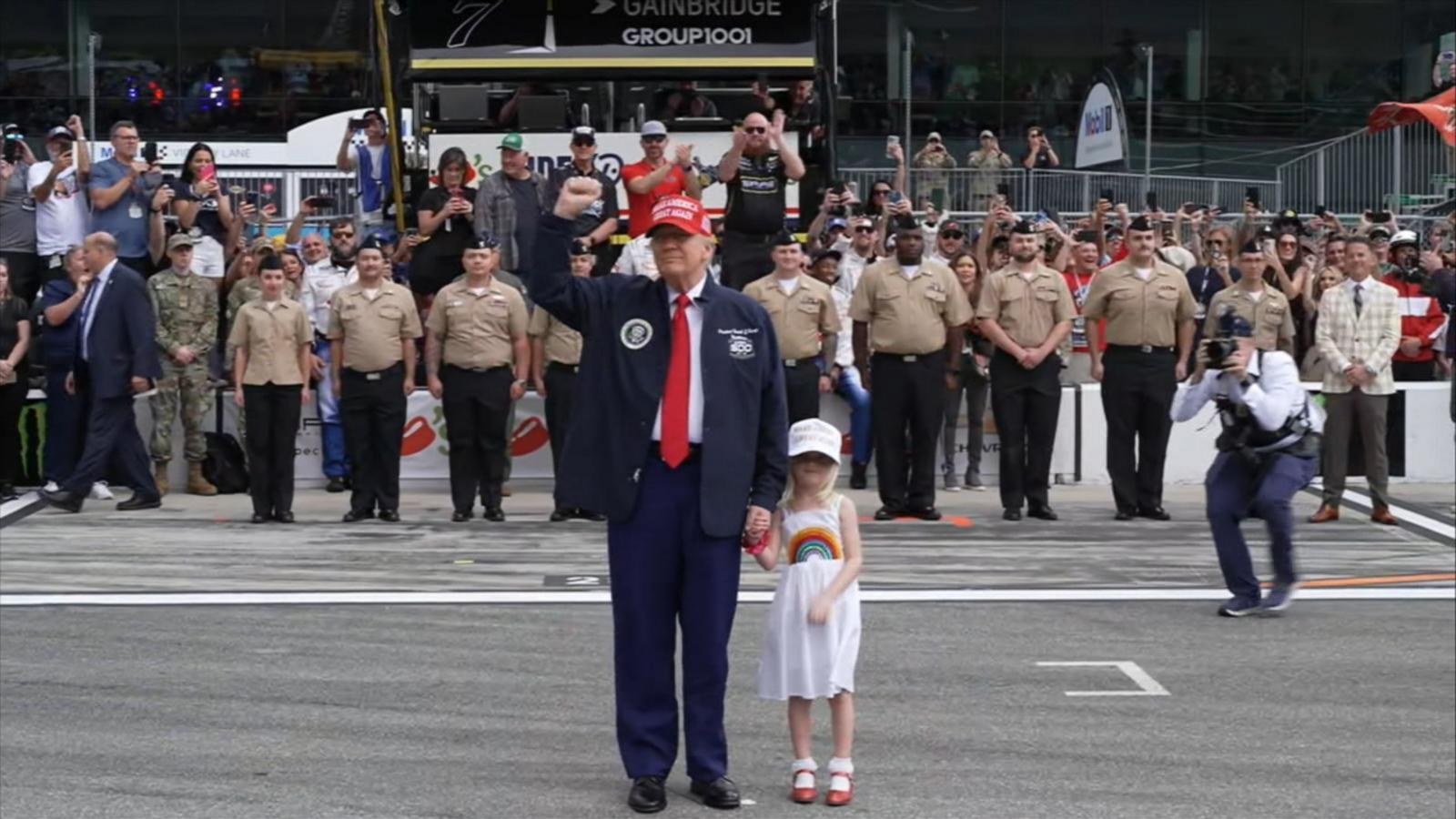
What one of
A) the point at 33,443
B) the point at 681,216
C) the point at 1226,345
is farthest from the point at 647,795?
the point at 33,443

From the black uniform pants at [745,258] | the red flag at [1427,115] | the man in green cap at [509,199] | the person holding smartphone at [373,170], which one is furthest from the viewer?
the red flag at [1427,115]

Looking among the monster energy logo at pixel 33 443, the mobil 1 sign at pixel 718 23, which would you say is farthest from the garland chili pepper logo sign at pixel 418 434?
the mobil 1 sign at pixel 718 23

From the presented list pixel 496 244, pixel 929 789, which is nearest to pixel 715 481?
pixel 929 789

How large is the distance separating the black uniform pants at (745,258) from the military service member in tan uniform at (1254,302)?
351cm

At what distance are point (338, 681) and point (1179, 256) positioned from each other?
34.4 feet

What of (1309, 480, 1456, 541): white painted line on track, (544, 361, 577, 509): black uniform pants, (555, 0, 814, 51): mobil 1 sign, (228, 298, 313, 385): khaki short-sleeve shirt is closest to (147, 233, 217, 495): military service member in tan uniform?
(228, 298, 313, 385): khaki short-sleeve shirt

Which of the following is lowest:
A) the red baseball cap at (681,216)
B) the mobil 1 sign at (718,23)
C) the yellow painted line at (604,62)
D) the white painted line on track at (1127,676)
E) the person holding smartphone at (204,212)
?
the white painted line on track at (1127,676)

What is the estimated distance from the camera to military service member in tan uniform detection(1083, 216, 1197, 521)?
16.0 metres

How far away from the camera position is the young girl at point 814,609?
7953 mm

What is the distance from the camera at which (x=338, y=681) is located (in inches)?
404

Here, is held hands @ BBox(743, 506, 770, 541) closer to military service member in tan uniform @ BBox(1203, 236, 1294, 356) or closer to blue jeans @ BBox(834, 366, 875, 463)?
military service member in tan uniform @ BBox(1203, 236, 1294, 356)

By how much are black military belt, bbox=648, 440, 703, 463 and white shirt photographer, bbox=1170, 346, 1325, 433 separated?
4721 millimetres

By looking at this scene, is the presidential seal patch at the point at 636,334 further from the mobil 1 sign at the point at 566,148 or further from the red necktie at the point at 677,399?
the mobil 1 sign at the point at 566,148

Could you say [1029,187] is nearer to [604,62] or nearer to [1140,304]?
[604,62]
